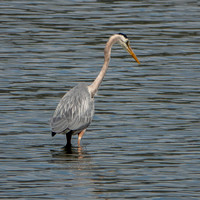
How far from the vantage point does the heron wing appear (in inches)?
539

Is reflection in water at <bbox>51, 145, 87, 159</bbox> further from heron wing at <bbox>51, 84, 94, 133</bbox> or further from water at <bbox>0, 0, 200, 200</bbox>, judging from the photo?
heron wing at <bbox>51, 84, 94, 133</bbox>

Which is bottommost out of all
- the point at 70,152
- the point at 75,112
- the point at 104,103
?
the point at 70,152

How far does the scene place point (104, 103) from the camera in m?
17.0

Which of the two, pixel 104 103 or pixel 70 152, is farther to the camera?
pixel 104 103

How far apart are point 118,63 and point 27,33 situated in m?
Result: 5.04

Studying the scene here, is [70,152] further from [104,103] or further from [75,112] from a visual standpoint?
[104,103]

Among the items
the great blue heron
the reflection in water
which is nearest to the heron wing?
the great blue heron

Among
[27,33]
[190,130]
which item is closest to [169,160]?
[190,130]

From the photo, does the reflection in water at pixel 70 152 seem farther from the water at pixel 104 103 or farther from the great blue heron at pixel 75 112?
the great blue heron at pixel 75 112

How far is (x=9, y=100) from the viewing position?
1688 cm

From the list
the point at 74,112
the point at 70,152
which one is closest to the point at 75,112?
the point at 74,112

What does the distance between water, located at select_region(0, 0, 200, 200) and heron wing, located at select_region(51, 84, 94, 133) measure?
1.24 ft

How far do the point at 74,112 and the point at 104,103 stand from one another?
3032 millimetres

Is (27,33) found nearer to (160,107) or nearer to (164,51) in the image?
(164,51)
